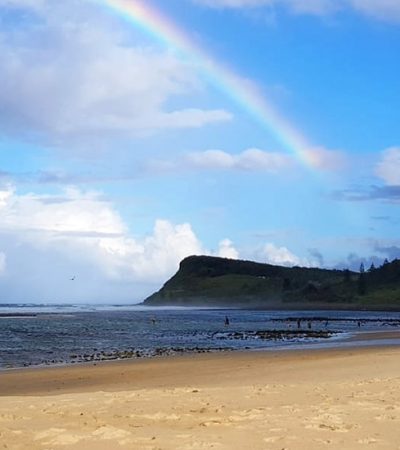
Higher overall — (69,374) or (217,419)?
(217,419)

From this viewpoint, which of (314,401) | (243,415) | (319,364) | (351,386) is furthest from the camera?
(319,364)

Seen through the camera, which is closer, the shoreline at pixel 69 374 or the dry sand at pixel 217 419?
the dry sand at pixel 217 419

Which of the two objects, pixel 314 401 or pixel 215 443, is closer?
pixel 215 443

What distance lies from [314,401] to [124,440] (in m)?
5.40

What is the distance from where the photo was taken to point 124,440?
10859mm

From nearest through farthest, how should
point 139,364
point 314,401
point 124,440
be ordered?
1. point 124,440
2. point 314,401
3. point 139,364

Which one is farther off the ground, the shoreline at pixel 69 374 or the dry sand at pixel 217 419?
the dry sand at pixel 217 419

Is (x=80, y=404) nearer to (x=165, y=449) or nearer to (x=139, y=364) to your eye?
(x=165, y=449)

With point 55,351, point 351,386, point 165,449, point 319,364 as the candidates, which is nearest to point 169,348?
point 55,351

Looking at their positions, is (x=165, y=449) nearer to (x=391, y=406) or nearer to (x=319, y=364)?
(x=391, y=406)

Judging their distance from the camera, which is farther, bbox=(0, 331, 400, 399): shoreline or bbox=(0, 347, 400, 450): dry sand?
bbox=(0, 331, 400, 399): shoreline

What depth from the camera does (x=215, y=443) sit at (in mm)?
10445

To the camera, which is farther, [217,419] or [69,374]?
[69,374]

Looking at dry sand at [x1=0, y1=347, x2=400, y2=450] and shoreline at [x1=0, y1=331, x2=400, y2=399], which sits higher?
dry sand at [x1=0, y1=347, x2=400, y2=450]
